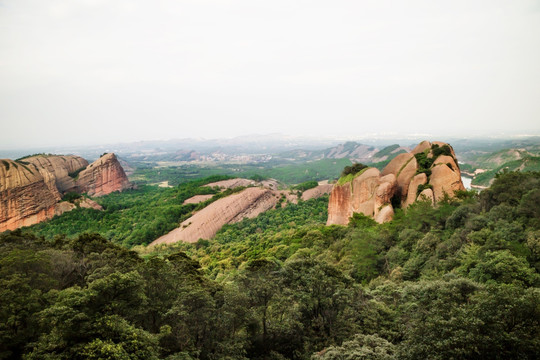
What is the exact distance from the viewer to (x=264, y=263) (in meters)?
12.8

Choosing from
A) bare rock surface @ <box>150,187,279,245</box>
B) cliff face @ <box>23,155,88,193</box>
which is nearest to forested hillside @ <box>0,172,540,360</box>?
bare rock surface @ <box>150,187,279,245</box>

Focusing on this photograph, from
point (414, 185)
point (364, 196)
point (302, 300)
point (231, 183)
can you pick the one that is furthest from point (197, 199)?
point (302, 300)

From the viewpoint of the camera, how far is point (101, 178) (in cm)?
6294

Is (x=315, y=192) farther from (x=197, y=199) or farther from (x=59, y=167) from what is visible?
(x=59, y=167)

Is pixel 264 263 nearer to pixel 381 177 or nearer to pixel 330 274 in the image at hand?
pixel 330 274

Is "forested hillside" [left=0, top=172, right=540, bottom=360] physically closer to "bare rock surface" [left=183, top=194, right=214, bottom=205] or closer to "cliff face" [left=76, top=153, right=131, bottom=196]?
"bare rock surface" [left=183, top=194, right=214, bottom=205]

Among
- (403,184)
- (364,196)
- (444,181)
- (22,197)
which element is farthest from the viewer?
(22,197)

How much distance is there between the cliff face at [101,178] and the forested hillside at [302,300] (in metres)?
50.3

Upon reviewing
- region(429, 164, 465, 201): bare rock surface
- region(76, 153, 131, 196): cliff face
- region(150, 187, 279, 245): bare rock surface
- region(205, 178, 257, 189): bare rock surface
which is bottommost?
region(150, 187, 279, 245): bare rock surface

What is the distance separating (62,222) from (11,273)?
124 ft

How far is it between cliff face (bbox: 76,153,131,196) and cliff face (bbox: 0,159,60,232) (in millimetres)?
16227

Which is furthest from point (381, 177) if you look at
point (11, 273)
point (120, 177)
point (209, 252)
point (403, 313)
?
point (120, 177)

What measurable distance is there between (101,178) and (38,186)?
22400 millimetres

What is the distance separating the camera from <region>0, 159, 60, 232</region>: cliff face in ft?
119
